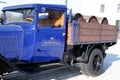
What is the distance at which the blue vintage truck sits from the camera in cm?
667

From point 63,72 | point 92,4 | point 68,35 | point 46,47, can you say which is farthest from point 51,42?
point 92,4

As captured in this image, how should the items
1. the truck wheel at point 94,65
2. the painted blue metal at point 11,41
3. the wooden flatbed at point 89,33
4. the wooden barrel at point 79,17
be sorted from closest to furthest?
the painted blue metal at point 11,41, the wooden flatbed at point 89,33, the wooden barrel at point 79,17, the truck wheel at point 94,65

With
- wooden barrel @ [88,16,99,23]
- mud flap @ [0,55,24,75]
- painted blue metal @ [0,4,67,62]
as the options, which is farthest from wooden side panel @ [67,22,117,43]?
mud flap @ [0,55,24,75]

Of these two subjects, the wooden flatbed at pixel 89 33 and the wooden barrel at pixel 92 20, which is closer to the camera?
the wooden flatbed at pixel 89 33

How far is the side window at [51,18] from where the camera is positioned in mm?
7054

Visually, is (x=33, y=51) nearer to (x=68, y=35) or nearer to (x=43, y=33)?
(x=43, y=33)

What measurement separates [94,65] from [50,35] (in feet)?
7.79

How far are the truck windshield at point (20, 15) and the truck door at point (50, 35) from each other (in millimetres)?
245

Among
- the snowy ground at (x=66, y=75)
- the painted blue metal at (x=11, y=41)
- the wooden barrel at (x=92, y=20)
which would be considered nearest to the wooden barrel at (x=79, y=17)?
the wooden barrel at (x=92, y=20)

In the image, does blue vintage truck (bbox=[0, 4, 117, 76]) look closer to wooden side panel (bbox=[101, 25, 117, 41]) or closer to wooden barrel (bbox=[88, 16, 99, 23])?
wooden barrel (bbox=[88, 16, 99, 23])

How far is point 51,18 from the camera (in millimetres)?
7488

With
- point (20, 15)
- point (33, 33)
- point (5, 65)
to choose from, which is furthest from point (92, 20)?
point (5, 65)

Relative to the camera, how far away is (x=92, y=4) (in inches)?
1727

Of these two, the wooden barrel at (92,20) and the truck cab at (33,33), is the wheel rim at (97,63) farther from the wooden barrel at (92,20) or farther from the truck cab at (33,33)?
the truck cab at (33,33)
